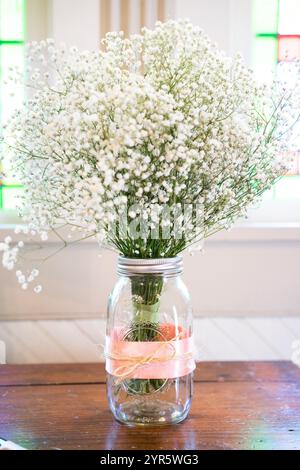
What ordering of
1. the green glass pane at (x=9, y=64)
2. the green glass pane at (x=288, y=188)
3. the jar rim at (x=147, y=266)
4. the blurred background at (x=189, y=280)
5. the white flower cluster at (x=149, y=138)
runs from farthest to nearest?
the green glass pane at (x=288, y=188)
the green glass pane at (x=9, y=64)
the blurred background at (x=189, y=280)
the jar rim at (x=147, y=266)
the white flower cluster at (x=149, y=138)

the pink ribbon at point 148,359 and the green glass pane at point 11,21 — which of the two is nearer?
the pink ribbon at point 148,359

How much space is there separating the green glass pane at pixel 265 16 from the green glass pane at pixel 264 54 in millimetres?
29

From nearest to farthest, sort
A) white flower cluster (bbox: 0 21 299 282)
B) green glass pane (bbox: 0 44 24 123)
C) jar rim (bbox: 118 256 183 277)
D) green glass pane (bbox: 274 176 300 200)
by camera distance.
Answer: white flower cluster (bbox: 0 21 299 282)
jar rim (bbox: 118 256 183 277)
green glass pane (bbox: 0 44 24 123)
green glass pane (bbox: 274 176 300 200)

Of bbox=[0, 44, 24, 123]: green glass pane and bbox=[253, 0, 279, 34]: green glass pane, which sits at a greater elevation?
bbox=[253, 0, 279, 34]: green glass pane

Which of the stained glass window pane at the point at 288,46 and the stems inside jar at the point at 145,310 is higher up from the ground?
the stained glass window pane at the point at 288,46

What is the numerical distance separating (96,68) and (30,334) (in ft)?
3.04

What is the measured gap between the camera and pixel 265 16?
6.18ft

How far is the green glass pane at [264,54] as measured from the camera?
6.19 feet

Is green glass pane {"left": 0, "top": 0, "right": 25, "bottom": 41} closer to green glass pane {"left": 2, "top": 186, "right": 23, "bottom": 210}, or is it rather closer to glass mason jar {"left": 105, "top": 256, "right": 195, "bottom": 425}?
green glass pane {"left": 2, "top": 186, "right": 23, "bottom": 210}

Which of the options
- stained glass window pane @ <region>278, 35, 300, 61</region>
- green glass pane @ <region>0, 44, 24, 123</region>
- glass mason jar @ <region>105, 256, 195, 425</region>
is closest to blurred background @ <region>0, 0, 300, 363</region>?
green glass pane @ <region>0, 44, 24, 123</region>

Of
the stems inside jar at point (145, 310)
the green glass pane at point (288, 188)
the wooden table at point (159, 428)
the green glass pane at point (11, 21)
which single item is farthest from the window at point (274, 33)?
the stems inside jar at point (145, 310)

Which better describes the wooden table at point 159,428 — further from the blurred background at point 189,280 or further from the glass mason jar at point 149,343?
the blurred background at point 189,280

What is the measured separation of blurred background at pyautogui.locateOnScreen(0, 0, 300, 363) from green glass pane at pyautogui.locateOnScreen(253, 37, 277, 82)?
0.07 m

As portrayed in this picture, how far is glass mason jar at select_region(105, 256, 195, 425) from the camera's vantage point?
3.74 feet
